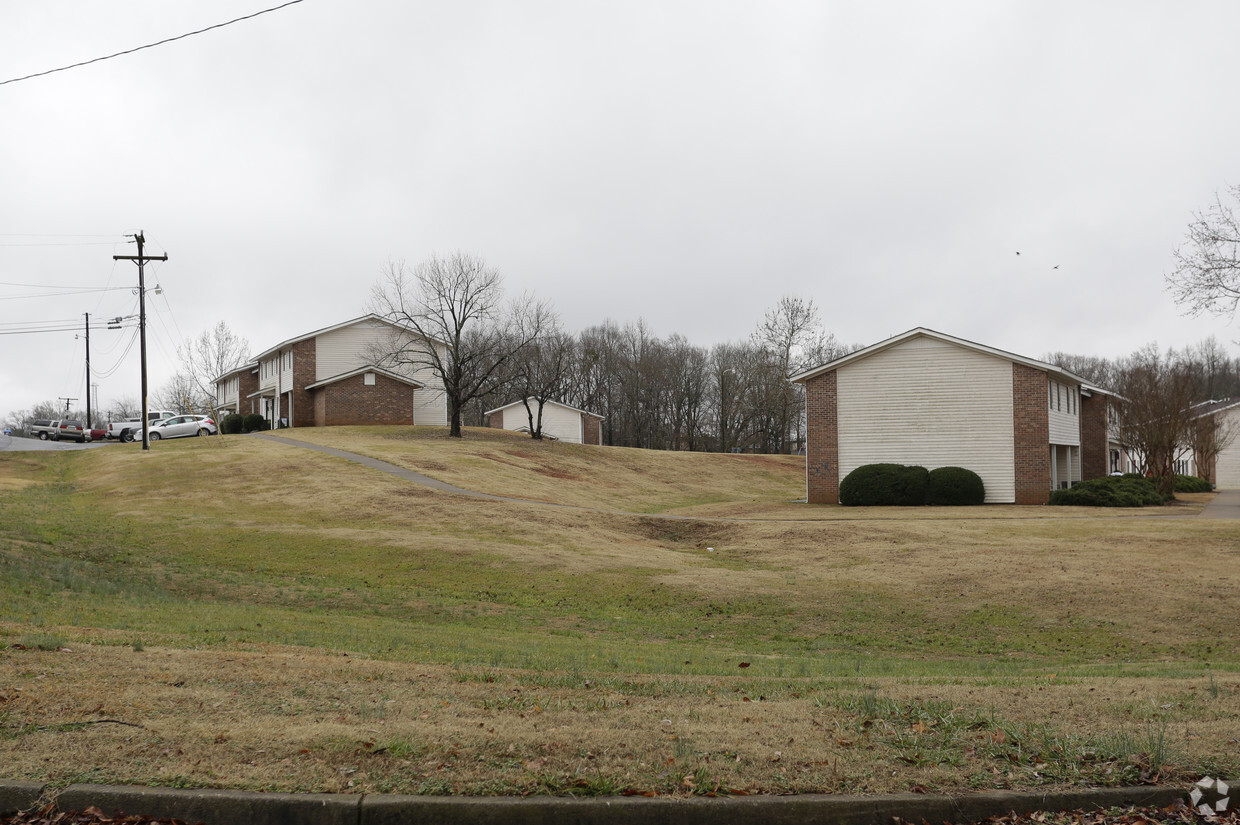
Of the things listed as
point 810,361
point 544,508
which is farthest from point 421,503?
point 810,361

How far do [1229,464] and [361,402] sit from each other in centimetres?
5574

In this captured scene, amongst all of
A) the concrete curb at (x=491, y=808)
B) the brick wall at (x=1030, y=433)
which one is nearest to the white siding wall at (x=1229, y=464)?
the brick wall at (x=1030, y=433)

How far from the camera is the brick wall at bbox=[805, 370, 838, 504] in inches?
1487

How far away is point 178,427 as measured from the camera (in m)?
60.8

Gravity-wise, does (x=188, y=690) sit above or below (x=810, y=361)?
below

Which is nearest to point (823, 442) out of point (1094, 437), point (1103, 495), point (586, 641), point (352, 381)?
point (1103, 495)

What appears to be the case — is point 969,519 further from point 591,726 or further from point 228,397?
point 228,397

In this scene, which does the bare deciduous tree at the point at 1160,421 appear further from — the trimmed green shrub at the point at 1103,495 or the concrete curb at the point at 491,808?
the concrete curb at the point at 491,808

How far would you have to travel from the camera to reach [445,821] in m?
4.65

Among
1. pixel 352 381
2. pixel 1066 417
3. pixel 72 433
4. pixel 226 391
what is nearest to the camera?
pixel 1066 417

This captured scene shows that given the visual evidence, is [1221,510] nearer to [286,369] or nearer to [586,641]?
[586,641]

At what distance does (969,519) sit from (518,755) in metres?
25.4

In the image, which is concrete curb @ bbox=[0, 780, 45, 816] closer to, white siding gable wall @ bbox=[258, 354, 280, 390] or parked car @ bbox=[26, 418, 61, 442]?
white siding gable wall @ bbox=[258, 354, 280, 390]

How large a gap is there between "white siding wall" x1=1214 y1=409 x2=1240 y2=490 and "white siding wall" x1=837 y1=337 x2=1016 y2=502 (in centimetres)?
3269
